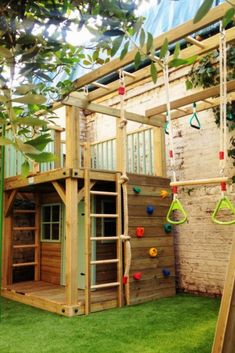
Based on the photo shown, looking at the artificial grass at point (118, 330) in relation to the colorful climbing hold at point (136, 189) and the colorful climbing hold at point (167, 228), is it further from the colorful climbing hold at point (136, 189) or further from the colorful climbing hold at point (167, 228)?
the colorful climbing hold at point (136, 189)

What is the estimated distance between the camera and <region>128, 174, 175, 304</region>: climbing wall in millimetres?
5207

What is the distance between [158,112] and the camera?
17.6 ft

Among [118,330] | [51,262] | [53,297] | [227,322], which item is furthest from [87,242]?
[227,322]

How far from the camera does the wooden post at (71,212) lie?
4.58 m

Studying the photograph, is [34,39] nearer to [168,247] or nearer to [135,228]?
[135,228]

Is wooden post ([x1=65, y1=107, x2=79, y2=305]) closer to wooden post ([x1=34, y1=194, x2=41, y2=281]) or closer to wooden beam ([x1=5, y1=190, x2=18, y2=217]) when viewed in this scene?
wooden beam ([x1=5, y1=190, x2=18, y2=217])

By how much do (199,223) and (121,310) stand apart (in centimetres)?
196

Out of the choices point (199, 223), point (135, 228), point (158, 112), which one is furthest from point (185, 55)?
point (199, 223)

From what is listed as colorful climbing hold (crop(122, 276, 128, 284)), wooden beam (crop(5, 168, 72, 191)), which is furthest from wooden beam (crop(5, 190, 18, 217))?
colorful climbing hold (crop(122, 276, 128, 284))

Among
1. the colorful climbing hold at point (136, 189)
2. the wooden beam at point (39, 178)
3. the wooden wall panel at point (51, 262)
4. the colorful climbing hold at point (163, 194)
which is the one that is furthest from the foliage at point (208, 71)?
the wooden wall panel at point (51, 262)

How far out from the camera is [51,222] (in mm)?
6820

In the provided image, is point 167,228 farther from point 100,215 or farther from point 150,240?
point 100,215

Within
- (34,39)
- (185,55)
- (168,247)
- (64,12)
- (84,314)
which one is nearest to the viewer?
(34,39)

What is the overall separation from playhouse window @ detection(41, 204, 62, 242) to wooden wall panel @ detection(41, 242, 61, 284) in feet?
0.50
